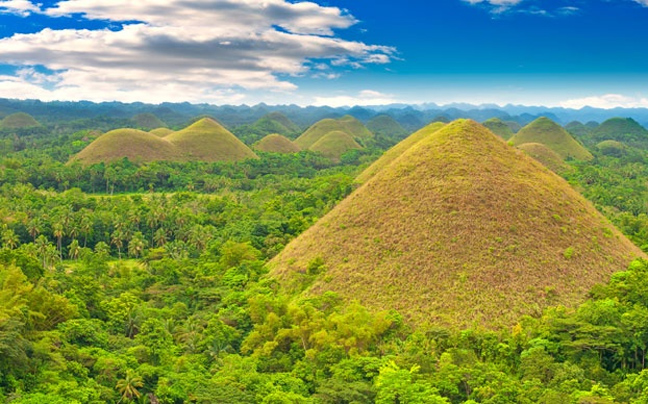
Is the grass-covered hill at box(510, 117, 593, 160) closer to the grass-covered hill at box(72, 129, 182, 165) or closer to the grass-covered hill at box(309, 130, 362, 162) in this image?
the grass-covered hill at box(309, 130, 362, 162)

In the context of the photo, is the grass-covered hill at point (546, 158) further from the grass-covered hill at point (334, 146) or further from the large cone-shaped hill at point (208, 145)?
the large cone-shaped hill at point (208, 145)

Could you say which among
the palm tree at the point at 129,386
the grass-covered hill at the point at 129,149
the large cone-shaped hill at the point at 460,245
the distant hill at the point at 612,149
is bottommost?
the palm tree at the point at 129,386

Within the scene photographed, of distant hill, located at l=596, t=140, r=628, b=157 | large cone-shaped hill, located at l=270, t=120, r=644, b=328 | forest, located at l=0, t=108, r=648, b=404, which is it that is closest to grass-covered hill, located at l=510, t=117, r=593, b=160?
distant hill, located at l=596, t=140, r=628, b=157

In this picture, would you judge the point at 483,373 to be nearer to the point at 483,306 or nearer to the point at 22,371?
the point at 483,306

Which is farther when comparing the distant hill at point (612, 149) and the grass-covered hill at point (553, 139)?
the distant hill at point (612, 149)

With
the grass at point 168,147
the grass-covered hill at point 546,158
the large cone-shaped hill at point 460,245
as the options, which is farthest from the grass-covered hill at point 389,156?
the grass at point 168,147

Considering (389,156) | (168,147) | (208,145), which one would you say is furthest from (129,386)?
(208,145)

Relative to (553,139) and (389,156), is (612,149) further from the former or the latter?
(389,156)

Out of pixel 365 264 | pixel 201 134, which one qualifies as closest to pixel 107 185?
pixel 201 134
